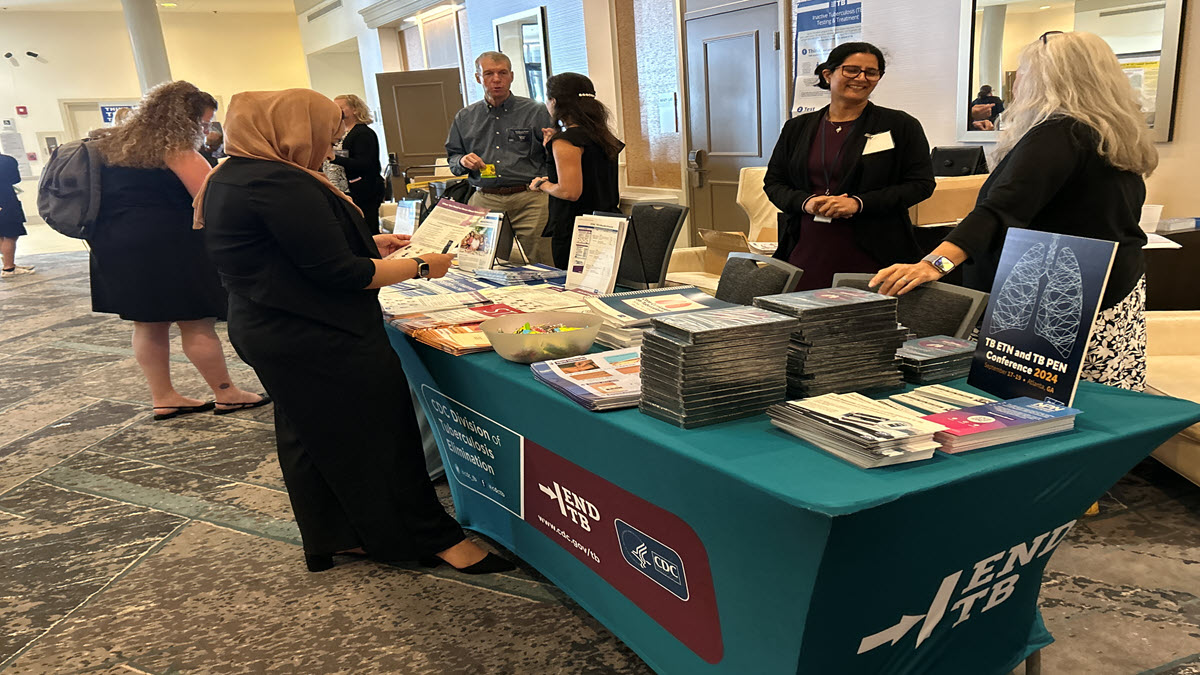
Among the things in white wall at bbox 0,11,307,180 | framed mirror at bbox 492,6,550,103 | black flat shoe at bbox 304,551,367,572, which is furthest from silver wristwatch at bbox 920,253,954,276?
white wall at bbox 0,11,307,180

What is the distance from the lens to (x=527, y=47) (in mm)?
7551

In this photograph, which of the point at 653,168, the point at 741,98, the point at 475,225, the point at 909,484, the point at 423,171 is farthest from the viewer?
the point at 423,171

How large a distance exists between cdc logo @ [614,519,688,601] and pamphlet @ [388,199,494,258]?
1.68 meters

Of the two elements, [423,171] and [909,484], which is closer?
[909,484]

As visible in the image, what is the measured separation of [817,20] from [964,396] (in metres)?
3.88

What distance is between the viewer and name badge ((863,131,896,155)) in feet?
8.71

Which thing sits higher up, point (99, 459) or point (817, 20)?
point (817, 20)

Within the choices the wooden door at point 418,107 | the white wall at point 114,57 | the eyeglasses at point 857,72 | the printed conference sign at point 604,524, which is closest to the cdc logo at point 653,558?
the printed conference sign at point 604,524

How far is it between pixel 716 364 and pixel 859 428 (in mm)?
268

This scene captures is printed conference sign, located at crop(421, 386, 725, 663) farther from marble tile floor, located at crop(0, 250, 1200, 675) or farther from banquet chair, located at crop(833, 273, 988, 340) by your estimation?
banquet chair, located at crop(833, 273, 988, 340)

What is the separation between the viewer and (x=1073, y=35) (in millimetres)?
1914

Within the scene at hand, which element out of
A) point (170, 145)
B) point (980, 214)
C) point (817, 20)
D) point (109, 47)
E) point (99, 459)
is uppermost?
point (109, 47)

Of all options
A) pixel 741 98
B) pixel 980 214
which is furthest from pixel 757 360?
pixel 741 98

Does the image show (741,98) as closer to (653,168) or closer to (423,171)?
(653,168)
